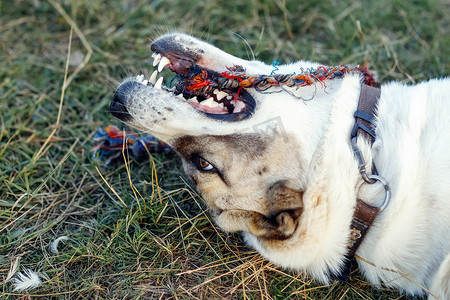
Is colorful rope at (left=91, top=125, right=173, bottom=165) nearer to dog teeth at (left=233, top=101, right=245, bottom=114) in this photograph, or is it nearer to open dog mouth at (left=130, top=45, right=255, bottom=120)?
open dog mouth at (left=130, top=45, right=255, bottom=120)

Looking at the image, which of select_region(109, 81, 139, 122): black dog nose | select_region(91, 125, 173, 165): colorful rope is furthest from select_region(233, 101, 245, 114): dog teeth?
select_region(91, 125, 173, 165): colorful rope

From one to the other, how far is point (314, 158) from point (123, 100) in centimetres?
118

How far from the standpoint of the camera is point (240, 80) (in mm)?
2654

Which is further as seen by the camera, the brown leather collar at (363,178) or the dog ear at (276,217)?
the dog ear at (276,217)

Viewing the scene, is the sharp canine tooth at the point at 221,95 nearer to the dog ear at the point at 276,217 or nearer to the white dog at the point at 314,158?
the white dog at the point at 314,158

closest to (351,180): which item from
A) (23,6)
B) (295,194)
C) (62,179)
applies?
(295,194)

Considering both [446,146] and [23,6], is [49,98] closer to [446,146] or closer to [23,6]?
[23,6]

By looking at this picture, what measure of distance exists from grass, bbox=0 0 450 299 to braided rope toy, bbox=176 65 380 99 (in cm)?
74

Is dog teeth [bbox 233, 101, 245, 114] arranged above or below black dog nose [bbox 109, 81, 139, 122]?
above

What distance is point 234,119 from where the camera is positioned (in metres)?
2.64

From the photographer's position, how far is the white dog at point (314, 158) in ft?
8.12

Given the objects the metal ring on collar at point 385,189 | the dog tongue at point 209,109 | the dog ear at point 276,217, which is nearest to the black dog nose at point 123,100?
the dog tongue at point 209,109

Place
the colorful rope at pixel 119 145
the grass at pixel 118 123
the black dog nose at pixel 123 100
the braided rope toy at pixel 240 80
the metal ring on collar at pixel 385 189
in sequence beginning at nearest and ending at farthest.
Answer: the metal ring on collar at pixel 385 189, the braided rope toy at pixel 240 80, the black dog nose at pixel 123 100, the grass at pixel 118 123, the colorful rope at pixel 119 145

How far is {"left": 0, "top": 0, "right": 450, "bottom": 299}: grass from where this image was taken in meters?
2.88
